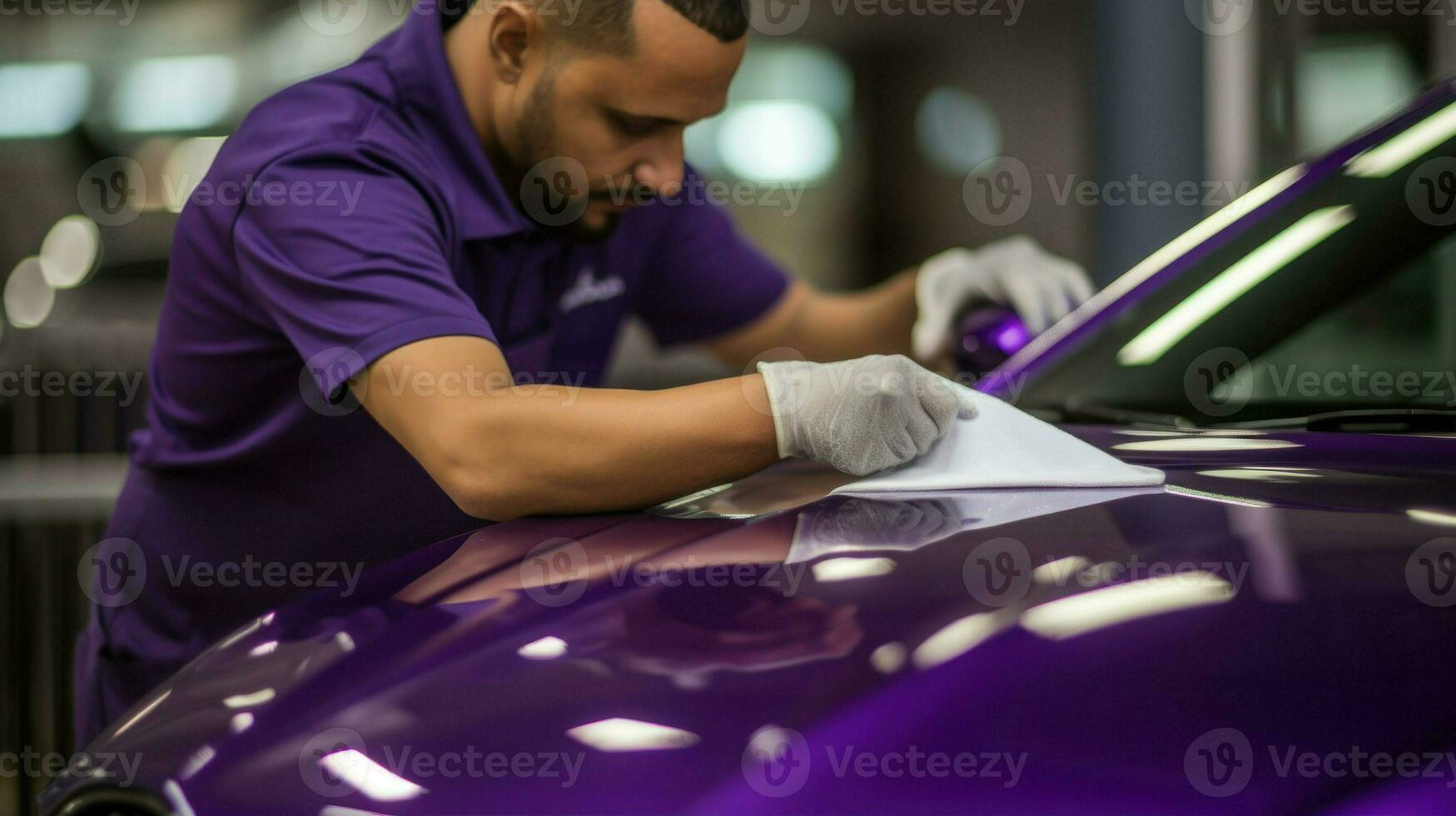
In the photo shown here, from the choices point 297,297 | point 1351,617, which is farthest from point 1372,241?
point 297,297

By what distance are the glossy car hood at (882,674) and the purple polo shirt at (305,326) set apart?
52 centimetres

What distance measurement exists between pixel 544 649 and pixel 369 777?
A: 0.47 ft

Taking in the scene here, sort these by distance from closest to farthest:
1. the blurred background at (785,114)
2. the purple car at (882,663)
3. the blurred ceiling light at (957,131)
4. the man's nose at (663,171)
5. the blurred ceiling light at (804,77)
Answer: the purple car at (882,663) → the man's nose at (663,171) → the blurred background at (785,114) → the blurred ceiling light at (957,131) → the blurred ceiling light at (804,77)

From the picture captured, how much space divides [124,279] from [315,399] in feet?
17.2

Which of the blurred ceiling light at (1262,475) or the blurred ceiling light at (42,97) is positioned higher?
the blurred ceiling light at (42,97)

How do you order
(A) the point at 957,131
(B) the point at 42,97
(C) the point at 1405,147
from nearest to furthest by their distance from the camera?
1. (C) the point at 1405,147
2. (A) the point at 957,131
3. (B) the point at 42,97

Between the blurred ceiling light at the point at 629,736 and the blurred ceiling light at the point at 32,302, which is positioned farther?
the blurred ceiling light at the point at 32,302

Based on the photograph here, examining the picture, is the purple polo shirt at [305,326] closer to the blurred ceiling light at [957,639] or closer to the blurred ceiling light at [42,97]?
the blurred ceiling light at [957,639]

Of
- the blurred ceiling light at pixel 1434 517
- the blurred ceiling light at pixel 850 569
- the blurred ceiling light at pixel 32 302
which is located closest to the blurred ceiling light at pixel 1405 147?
the blurred ceiling light at pixel 1434 517

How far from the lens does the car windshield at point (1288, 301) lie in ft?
4.91

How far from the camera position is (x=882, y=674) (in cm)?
80

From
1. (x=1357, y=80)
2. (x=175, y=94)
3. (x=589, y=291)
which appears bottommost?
(x=589, y=291)

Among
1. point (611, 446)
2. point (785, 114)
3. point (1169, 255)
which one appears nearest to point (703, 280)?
point (1169, 255)

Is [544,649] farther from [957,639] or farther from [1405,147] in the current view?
[1405,147]
